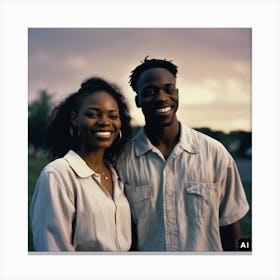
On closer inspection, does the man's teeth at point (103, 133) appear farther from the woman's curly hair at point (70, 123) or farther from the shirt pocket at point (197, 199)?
the shirt pocket at point (197, 199)

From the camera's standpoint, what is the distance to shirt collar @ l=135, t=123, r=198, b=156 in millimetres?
4863

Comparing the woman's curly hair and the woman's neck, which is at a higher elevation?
the woman's curly hair

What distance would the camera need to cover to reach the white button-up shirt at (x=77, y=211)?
464cm

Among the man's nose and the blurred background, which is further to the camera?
the blurred background

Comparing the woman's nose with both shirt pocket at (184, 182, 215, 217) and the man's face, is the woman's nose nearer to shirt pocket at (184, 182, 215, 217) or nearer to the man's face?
the man's face

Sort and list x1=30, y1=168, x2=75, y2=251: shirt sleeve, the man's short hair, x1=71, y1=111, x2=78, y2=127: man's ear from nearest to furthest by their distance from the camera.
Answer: x1=30, y1=168, x2=75, y2=251: shirt sleeve < x1=71, y1=111, x2=78, y2=127: man's ear < the man's short hair

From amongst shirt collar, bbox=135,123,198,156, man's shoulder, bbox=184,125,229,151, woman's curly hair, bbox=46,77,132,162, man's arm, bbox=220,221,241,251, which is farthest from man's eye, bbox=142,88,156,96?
man's arm, bbox=220,221,241,251

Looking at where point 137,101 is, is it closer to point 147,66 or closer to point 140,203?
point 147,66

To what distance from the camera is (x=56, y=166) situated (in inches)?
187

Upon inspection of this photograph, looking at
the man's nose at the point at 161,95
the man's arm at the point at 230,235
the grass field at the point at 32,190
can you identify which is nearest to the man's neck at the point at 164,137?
the man's nose at the point at 161,95
